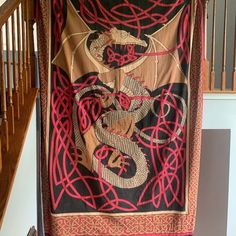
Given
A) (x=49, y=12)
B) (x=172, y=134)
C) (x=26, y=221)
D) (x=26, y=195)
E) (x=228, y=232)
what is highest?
(x=49, y=12)

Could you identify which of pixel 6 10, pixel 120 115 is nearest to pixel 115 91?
pixel 120 115

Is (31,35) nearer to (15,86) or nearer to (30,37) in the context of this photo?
(30,37)

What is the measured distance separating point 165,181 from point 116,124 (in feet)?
1.98

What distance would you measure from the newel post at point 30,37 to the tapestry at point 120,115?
0.07 meters

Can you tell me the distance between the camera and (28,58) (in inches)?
122

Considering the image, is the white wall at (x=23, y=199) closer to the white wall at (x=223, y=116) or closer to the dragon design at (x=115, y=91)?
the dragon design at (x=115, y=91)

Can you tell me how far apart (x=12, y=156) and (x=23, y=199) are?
43 centimetres

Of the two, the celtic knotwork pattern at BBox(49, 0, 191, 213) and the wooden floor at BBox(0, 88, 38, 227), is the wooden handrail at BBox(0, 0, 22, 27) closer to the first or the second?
the wooden floor at BBox(0, 88, 38, 227)

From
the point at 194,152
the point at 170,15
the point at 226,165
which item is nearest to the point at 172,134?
the point at 194,152

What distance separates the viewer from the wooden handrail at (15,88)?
2039 mm

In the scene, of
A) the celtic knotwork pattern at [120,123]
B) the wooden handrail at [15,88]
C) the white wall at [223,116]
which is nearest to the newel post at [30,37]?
the wooden handrail at [15,88]

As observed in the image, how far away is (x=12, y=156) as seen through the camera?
6.91 feet

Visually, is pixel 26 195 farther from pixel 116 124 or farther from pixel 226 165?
pixel 226 165

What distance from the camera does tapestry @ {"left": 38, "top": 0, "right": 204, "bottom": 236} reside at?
324 cm
